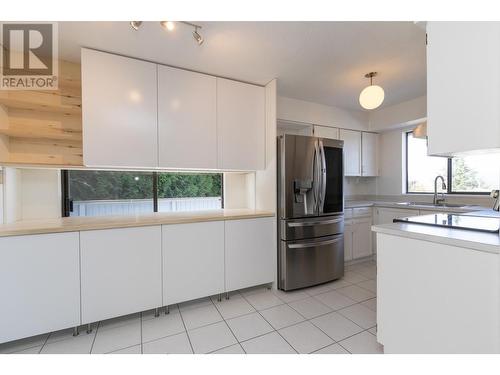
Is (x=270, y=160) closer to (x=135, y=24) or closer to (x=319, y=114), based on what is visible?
(x=319, y=114)

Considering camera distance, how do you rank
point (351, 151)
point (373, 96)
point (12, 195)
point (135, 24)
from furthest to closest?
point (351, 151)
point (373, 96)
point (12, 195)
point (135, 24)

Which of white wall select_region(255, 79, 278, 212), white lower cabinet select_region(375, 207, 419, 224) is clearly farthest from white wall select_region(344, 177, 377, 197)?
white wall select_region(255, 79, 278, 212)

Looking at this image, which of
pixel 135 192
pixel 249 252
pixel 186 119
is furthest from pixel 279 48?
pixel 135 192

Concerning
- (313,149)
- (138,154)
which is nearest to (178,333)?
(138,154)

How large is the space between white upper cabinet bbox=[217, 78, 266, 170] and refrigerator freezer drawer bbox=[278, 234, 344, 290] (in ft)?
3.34

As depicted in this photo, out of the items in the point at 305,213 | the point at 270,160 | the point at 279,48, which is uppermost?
the point at 279,48

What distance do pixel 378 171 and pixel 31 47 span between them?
4645 mm

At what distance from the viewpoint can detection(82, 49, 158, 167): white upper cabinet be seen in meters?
1.88

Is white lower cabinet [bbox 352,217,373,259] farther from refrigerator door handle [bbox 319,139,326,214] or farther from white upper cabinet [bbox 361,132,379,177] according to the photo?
refrigerator door handle [bbox 319,139,326,214]

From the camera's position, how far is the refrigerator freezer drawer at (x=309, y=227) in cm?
245

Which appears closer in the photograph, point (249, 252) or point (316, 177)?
point (249, 252)

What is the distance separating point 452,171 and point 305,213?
2335 millimetres

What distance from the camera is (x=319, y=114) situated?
3309 mm

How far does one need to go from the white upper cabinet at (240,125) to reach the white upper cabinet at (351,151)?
1.55m
